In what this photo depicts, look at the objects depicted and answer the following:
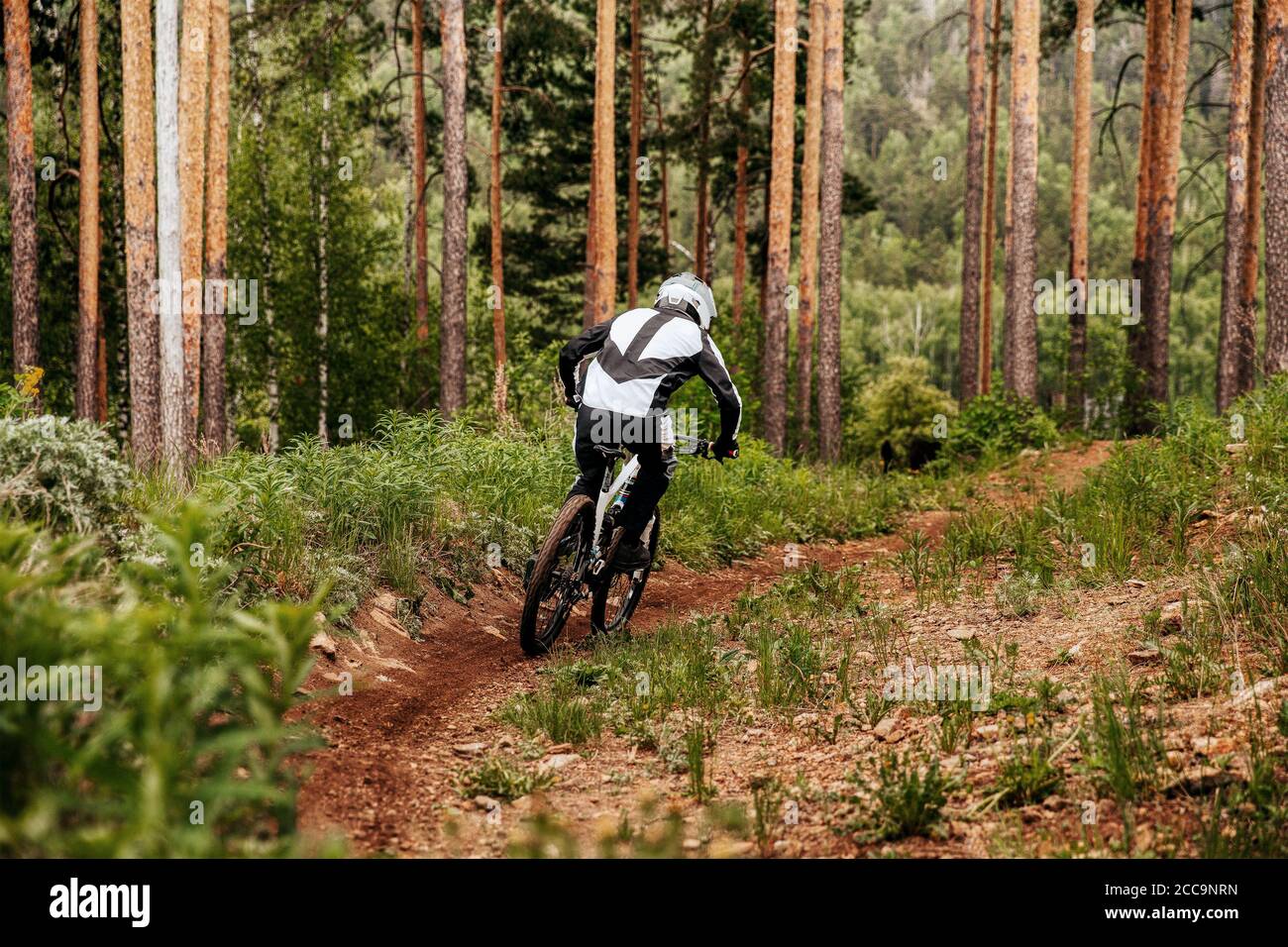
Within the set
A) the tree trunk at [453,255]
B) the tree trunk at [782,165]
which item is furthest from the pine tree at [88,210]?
the tree trunk at [782,165]

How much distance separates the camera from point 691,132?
2614 cm

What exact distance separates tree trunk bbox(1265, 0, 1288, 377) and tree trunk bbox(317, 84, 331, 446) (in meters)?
17.1

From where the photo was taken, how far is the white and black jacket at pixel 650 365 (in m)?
6.53

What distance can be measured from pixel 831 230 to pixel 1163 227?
609cm

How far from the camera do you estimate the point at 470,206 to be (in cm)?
2389

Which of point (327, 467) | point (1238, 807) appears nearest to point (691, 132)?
point (327, 467)

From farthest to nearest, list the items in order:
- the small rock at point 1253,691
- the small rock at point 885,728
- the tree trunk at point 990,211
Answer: the tree trunk at point 990,211, the small rock at point 885,728, the small rock at point 1253,691

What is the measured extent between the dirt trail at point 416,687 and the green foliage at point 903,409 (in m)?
11.1

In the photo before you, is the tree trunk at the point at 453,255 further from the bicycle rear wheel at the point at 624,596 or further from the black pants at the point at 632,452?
the black pants at the point at 632,452

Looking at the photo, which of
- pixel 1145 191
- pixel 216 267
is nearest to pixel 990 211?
pixel 1145 191

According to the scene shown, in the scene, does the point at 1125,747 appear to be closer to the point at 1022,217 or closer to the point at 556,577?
the point at 556,577

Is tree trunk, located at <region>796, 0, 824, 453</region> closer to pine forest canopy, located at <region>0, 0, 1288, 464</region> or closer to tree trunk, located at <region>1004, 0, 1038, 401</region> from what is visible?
pine forest canopy, located at <region>0, 0, 1288, 464</region>

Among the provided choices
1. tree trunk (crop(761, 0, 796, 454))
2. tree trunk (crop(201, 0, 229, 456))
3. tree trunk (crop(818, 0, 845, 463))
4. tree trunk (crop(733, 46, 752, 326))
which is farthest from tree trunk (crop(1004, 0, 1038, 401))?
tree trunk (crop(201, 0, 229, 456))

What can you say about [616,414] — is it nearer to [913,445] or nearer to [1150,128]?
[913,445]
